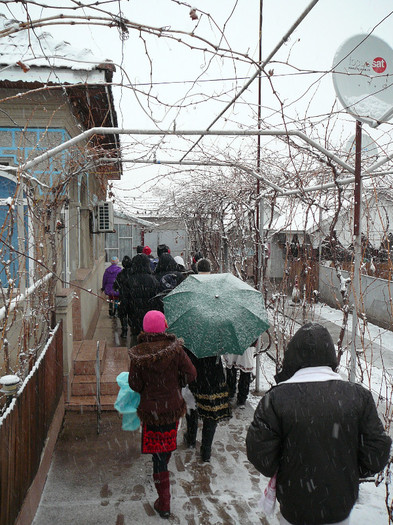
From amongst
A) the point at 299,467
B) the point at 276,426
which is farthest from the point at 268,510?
the point at 276,426

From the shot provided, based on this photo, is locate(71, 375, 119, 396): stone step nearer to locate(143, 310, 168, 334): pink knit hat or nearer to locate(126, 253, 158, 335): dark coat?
locate(126, 253, 158, 335): dark coat

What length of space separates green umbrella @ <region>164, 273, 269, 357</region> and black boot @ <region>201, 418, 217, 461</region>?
0.82 meters

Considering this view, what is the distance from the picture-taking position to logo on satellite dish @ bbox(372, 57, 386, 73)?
144 inches

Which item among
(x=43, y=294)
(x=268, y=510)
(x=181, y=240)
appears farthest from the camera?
(x=181, y=240)

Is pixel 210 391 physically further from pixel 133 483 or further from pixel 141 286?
pixel 141 286

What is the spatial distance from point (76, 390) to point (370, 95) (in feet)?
15.5

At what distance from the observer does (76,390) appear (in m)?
5.68

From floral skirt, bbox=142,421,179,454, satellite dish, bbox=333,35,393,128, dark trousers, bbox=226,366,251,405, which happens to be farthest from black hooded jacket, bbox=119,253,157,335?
satellite dish, bbox=333,35,393,128

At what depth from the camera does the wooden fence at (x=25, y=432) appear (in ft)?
8.23

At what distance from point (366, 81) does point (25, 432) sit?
3.78 metres

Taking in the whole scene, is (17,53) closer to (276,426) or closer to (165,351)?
(165,351)

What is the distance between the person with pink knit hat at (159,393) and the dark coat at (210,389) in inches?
23.0

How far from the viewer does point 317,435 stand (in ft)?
6.92

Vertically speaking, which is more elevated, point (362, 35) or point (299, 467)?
point (362, 35)
